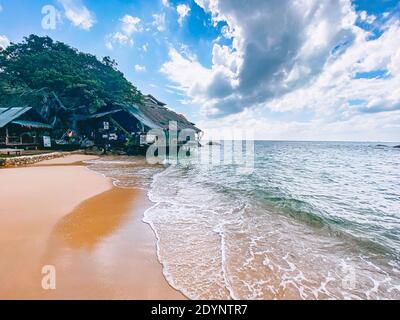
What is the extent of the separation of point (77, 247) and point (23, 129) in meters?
25.8

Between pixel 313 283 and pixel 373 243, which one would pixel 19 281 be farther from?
pixel 373 243

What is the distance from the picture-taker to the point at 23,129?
23.3 meters

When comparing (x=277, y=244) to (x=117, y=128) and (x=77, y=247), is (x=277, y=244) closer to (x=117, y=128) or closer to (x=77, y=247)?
(x=77, y=247)

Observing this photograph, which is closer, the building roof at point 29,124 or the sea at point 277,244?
the sea at point 277,244

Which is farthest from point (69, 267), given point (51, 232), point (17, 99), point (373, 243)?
point (17, 99)

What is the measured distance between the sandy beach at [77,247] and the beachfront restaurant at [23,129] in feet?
57.9

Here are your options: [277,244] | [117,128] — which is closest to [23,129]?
[117,128]

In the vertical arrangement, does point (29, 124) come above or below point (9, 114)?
below

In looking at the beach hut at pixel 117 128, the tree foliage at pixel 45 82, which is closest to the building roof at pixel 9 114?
the tree foliage at pixel 45 82

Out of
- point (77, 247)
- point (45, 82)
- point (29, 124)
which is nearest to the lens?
point (77, 247)

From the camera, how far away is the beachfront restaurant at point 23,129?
21438 millimetres

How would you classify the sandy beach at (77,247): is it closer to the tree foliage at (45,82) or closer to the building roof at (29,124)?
the building roof at (29,124)

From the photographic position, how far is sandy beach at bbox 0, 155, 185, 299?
10.9ft

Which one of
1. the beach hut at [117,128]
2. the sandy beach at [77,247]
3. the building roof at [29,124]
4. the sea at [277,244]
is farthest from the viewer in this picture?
the beach hut at [117,128]
